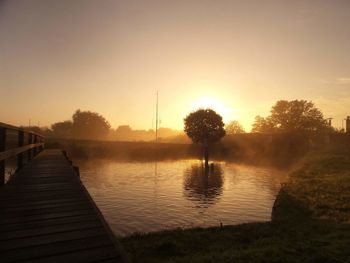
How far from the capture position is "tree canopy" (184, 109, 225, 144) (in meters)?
67.9

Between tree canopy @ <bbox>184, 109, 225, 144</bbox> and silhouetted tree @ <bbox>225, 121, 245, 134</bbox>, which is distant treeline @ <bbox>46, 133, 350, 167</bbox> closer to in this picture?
tree canopy @ <bbox>184, 109, 225, 144</bbox>

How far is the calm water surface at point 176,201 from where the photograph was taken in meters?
18.0

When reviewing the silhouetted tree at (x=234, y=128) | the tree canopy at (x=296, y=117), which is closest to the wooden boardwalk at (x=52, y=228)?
the tree canopy at (x=296, y=117)

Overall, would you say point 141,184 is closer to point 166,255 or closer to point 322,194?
point 322,194

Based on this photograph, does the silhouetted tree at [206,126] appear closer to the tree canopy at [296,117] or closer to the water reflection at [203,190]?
the water reflection at [203,190]

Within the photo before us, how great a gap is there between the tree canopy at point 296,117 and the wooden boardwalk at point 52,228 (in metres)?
116

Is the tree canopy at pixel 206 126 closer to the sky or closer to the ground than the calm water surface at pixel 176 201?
closer to the sky

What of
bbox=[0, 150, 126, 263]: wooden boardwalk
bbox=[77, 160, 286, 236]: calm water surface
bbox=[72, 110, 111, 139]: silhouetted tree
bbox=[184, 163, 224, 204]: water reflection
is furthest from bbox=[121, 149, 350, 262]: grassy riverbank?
bbox=[72, 110, 111, 139]: silhouetted tree

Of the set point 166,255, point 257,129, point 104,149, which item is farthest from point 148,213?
point 257,129

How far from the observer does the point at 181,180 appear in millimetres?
36531

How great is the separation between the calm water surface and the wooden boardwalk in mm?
7831

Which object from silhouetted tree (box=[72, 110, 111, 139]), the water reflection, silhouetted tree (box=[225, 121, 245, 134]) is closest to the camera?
the water reflection

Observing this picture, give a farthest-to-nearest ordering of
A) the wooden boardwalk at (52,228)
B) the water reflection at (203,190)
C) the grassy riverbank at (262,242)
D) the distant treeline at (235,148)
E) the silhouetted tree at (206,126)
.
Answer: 1. the distant treeline at (235,148)
2. the silhouetted tree at (206,126)
3. the water reflection at (203,190)
4. the grassy riverbank at (262,242)
5. the wooden boardwalk at (52,228)

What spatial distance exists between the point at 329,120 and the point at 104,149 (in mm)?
93999
